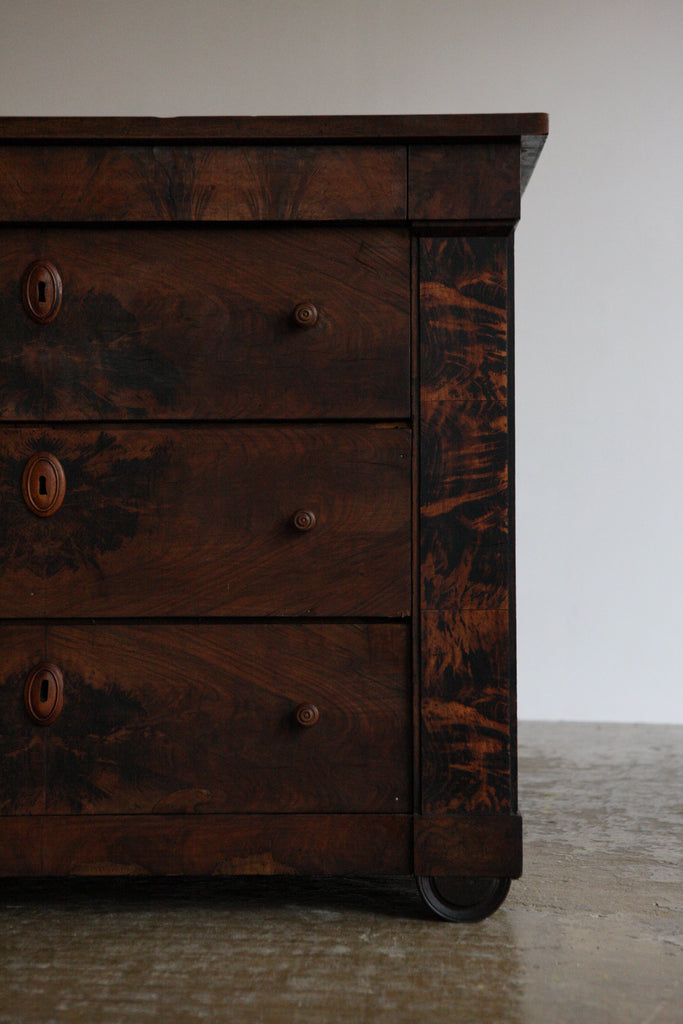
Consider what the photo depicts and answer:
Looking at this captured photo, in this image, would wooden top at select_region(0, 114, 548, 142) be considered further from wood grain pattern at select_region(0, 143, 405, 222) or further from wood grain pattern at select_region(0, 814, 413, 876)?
wood grain pattern at select_region(0, 814, 413, 876)

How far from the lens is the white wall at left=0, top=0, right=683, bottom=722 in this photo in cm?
275

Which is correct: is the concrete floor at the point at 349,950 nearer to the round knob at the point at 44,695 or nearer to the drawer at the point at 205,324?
the round knob at the point at 44,695

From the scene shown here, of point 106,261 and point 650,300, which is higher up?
point 650,300

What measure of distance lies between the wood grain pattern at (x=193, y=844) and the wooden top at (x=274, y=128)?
34.7 inches

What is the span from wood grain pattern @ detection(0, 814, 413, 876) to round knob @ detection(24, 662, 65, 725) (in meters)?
0.13

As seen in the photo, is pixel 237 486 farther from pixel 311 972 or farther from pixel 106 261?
pixel 311 972

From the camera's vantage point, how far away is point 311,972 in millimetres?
1143

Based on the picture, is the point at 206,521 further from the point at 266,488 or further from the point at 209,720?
the point at 209,720

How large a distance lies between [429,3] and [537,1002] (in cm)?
263

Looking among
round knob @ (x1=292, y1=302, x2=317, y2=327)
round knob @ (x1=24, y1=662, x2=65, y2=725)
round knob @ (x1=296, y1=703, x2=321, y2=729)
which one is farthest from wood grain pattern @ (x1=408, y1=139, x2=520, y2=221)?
round knob @ (x1=24, y1=662, x2=65, y2=725)

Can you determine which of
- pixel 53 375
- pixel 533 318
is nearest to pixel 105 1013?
pixel 53 375

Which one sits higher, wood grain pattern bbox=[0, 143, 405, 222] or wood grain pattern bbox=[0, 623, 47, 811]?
wood grain pattern bbox=[0, 143, 405, 222]

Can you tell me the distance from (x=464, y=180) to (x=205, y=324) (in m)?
0.39

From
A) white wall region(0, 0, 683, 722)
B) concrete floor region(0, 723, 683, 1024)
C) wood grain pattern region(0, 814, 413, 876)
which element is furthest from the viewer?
white wall region(0, 0, 683, 722)
